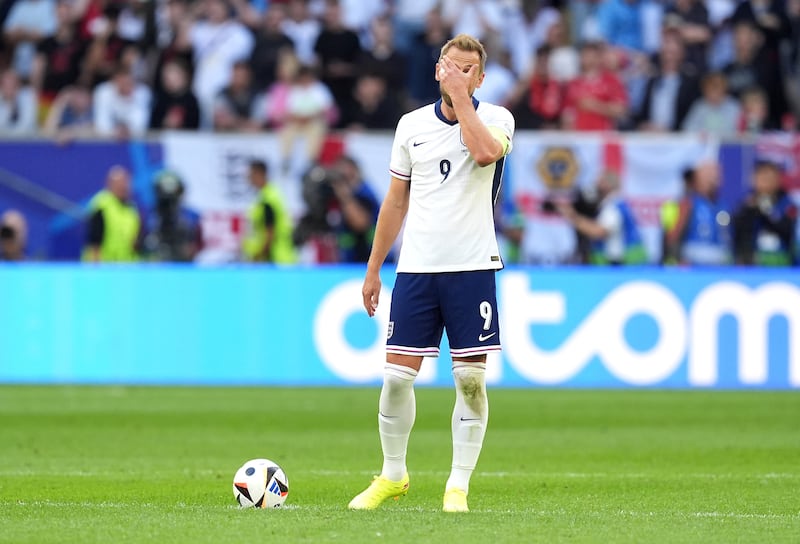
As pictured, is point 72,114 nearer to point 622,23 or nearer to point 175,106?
point 175,106

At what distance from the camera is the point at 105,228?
62.6 ft

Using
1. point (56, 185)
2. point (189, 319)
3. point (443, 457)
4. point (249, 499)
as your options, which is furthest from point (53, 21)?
point (249, 499)

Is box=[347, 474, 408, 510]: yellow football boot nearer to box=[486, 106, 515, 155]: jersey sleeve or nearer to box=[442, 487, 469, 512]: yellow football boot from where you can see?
box=[442, 487, 469, 512]: yellow football boot

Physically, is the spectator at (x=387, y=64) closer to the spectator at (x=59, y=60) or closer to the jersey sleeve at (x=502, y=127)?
the spectator at (x=59, y=60)

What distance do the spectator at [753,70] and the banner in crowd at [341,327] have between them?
4304 millimetres

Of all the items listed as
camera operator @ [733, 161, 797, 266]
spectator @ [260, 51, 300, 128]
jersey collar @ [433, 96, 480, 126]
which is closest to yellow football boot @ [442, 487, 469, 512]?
jersey collar @ [433, 96, 480, 126]

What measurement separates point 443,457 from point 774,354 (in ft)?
22.8

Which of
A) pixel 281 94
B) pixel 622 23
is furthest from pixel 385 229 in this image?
pixel 622 23

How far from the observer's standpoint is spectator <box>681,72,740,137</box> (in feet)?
67.2

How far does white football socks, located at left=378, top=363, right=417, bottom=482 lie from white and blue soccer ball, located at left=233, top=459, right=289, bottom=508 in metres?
0.59

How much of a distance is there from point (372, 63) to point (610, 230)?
4.18m

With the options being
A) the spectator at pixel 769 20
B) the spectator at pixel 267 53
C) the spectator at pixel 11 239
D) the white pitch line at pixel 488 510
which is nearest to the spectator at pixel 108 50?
the spectator at pixel 267 53

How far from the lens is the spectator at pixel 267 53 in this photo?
2119cm

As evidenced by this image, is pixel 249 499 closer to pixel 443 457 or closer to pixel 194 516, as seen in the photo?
pixel 194 516
